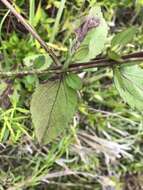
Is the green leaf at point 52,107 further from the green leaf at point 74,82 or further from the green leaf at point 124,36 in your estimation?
the green leaf at point 124,36

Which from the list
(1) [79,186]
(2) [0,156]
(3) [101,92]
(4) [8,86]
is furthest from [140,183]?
(4) [8,86]


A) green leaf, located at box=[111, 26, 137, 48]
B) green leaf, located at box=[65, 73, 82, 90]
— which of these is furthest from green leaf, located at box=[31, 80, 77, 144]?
green leaf, located at box=[111, 26, 137, 48]

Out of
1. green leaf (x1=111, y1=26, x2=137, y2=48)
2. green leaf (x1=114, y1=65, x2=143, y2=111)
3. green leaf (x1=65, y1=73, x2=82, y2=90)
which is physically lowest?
green leaf (x1=114, y1=65, x2=143, y2=111)

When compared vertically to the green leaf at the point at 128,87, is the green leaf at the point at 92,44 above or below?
above

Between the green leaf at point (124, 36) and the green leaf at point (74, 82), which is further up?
the green leaf at point (124, 36)

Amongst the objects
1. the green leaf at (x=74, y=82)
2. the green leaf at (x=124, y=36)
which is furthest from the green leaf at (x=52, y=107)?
the green leaf at (x=124, y=36)

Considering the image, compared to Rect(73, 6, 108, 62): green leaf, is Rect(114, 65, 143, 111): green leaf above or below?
below

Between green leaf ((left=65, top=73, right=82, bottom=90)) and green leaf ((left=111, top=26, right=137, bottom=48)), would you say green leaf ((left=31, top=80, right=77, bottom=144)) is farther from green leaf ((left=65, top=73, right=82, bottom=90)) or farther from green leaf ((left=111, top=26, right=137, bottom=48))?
green leaf ((left=111, top=26, right=137, bottom=48))

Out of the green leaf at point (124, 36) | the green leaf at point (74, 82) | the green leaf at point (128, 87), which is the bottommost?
the green leaf at point (128, 87)

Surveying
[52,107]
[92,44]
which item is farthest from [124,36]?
[52,107]
